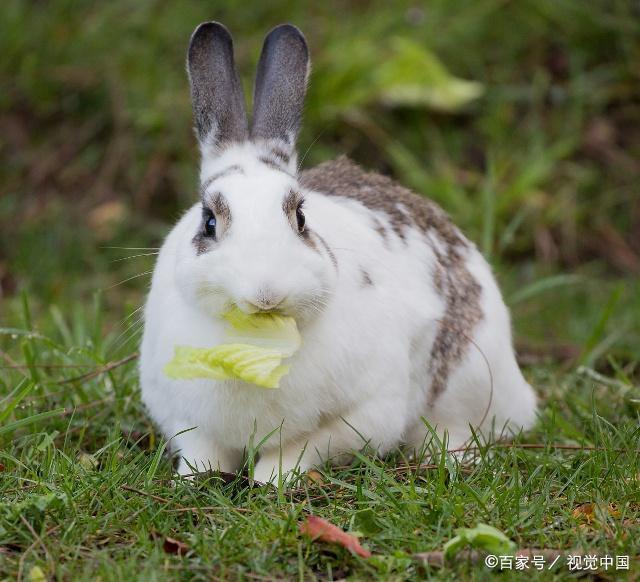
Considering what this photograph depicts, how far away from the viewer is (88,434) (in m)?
4.66

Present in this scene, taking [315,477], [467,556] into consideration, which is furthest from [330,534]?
[315,477]

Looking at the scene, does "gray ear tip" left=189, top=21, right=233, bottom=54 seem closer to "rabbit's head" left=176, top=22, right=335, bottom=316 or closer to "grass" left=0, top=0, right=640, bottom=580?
"rabbit's head" left=176, top=22, right=335, bottom=316

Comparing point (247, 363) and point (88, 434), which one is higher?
point (247, 363)

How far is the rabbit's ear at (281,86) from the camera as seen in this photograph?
441 centimetres

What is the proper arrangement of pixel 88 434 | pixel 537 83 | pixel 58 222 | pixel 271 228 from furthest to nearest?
pixel 537 83, pixel 58 222, pixel 88 434, pixel 271 228

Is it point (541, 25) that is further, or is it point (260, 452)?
point (541, 25)

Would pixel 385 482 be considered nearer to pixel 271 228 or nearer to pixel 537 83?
pixel 271 228

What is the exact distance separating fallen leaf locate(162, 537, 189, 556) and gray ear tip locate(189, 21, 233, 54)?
193 cm

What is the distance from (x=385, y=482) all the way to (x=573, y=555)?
0.73 m

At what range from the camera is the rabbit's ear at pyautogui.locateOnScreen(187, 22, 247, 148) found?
14.4 ft

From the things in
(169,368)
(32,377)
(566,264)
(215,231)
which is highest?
(215,231)

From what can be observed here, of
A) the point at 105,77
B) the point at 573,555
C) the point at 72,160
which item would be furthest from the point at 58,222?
the point at 573,555

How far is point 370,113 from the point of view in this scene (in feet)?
27.5

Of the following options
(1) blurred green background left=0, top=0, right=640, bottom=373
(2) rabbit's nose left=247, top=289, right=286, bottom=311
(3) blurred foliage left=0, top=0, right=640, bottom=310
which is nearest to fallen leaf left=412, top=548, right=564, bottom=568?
(2) rabbit's nose left=247, top=289, right=286, bottom=311
